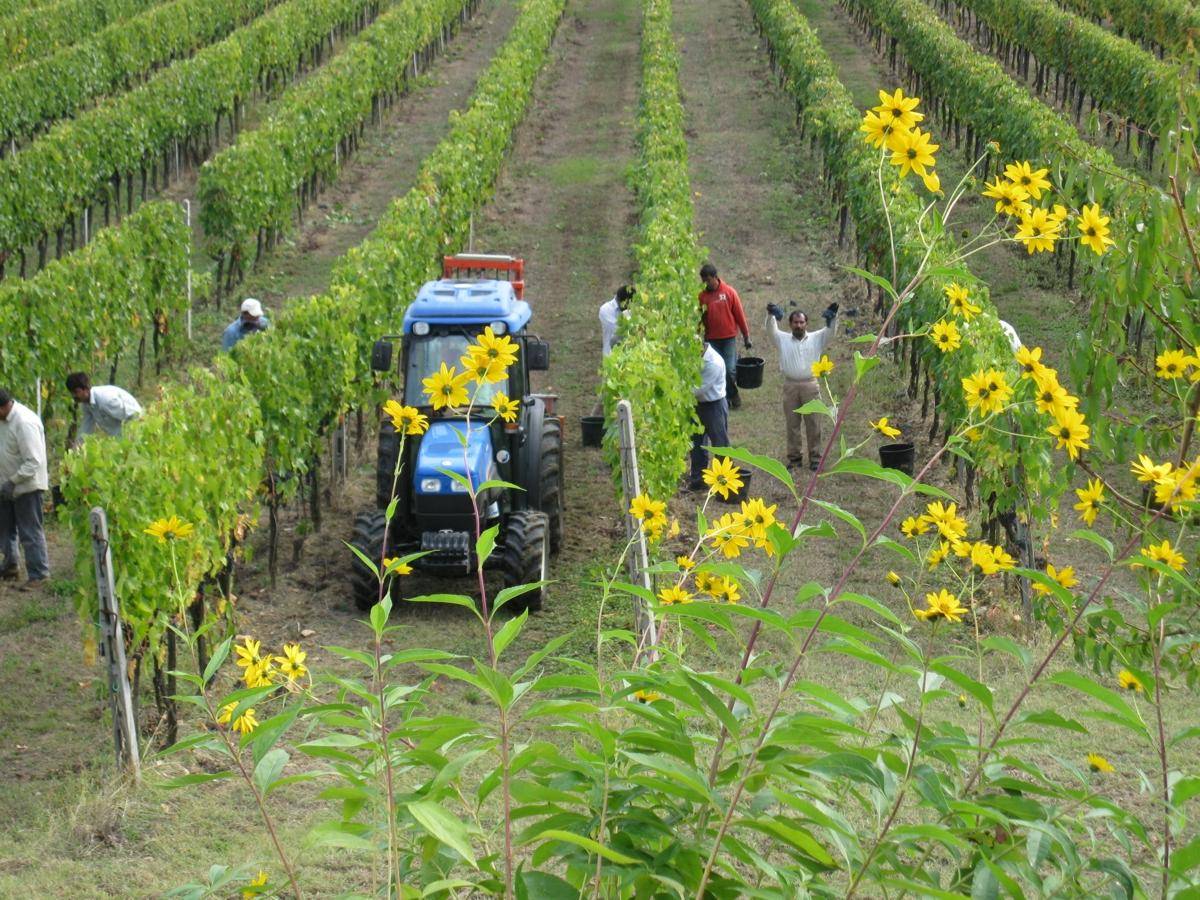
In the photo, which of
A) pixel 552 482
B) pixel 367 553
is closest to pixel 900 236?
pixel 552 482

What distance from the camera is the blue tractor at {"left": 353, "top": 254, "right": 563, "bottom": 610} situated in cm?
951

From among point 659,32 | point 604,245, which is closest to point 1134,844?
point 604,245

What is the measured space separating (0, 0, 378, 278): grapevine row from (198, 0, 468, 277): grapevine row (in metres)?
1.23

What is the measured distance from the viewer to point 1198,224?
450cm

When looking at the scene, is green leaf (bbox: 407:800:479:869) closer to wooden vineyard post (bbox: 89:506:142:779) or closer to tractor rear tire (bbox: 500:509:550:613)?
wooden vineyard post (bbox: 89:506:142:779)

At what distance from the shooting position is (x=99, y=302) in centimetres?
1417

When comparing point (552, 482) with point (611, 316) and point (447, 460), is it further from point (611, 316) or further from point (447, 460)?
point (611, 316)

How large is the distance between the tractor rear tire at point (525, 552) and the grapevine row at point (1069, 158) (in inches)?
145

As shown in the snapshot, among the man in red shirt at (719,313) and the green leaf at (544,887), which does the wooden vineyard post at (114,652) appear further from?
the man in red shirt at (719,313)

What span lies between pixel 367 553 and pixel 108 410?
2678mm

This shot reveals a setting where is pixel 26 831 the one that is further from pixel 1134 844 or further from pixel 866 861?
pixel 866 861

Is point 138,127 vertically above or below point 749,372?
above

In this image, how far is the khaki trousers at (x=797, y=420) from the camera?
39.4 feet

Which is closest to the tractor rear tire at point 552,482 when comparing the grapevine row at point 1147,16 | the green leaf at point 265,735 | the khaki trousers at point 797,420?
the khaki trousers at point 797,420
